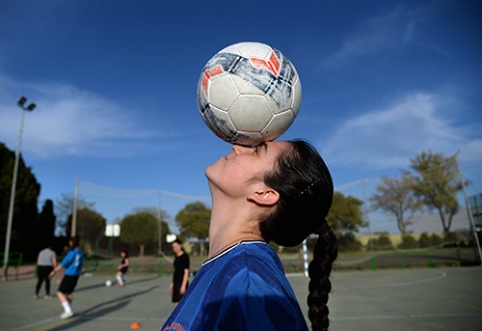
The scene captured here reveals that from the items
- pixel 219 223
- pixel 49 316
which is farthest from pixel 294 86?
pixel 49 316

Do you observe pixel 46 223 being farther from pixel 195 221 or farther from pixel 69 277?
pixel 69 277

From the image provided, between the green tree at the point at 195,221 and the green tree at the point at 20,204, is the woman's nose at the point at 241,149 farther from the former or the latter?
the green tree at the point at 20,204

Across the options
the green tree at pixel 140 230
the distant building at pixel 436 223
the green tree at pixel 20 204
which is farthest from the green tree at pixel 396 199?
the green tree at pixel 20 204

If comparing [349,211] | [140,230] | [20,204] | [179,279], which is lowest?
[179,279]

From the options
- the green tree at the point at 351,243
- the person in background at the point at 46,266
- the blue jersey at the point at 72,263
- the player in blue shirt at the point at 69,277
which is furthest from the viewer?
the green tree at the point at 351,243

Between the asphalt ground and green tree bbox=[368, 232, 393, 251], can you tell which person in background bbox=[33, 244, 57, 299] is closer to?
the asphalt ground

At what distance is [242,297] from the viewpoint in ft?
2.66

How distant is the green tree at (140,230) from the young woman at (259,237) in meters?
22.7

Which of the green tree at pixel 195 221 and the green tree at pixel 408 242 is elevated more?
the green tree at pixel 195 221

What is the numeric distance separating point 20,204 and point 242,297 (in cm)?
3231

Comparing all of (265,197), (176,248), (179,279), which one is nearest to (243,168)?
(265,197)

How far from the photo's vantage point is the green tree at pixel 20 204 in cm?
2540

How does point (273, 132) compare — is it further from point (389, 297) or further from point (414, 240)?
point (414, 240)

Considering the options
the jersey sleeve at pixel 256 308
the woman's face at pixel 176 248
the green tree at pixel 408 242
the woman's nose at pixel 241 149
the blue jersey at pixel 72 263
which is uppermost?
the woman's nose at pixel 241 149
